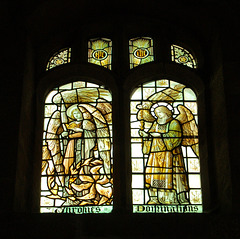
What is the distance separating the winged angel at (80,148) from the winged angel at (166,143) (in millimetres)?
505

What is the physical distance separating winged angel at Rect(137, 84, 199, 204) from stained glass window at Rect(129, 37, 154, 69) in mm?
563

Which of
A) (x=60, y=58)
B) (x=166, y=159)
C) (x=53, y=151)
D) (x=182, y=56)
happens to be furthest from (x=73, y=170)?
(x=182, y=56)

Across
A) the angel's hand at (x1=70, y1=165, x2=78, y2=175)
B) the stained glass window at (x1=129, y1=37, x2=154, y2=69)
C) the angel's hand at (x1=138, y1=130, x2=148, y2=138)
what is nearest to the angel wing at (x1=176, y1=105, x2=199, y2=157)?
the angel's hand at (x1=138, y1=130, x2=148, y2=138)

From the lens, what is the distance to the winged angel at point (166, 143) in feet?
28.0

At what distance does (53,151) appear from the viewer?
8.88 m

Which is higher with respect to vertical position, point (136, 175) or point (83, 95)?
point (83, 95)

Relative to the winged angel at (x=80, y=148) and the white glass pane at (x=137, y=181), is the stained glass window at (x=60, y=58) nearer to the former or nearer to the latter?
the winged angel at (x=80, y=148)

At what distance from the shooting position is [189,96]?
9258 millimetres

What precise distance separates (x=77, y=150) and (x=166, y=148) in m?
1.15

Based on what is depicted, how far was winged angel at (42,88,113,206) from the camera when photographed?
859 centimetres

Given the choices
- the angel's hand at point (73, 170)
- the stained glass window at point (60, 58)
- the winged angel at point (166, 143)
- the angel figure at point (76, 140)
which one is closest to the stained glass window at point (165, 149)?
the winged angel at point (166, 143)
